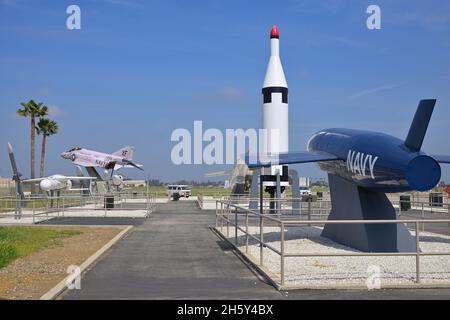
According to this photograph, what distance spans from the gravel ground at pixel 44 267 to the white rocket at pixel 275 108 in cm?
1144

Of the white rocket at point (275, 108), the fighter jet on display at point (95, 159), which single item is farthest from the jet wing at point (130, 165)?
the white rocket at point (275, 108)

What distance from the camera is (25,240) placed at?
631 inches

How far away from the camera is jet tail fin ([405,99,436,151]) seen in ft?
35.6

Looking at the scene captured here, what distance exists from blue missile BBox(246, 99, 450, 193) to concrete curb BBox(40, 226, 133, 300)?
4.17 m

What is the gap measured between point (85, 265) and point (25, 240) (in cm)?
562

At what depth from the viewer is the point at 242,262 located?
39.9 ft

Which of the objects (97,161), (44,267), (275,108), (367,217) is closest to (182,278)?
(44,267)

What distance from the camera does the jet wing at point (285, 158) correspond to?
13.7 metres

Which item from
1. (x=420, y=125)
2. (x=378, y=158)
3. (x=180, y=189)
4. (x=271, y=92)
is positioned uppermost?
(x=271, y=92)

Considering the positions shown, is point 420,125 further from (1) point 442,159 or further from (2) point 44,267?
(2) point 44,267

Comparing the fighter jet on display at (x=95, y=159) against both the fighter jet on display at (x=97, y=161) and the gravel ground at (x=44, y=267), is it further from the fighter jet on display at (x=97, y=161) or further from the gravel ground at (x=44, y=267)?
the gravel ground at (x=44, y=267)

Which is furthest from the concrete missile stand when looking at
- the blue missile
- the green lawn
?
the green lawn

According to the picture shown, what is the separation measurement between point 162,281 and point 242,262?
114 inches

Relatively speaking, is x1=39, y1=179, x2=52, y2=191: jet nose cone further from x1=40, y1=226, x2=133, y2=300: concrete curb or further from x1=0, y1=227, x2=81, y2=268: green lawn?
x1=40, y1=226, x2=133, y2=300: concrete curb
